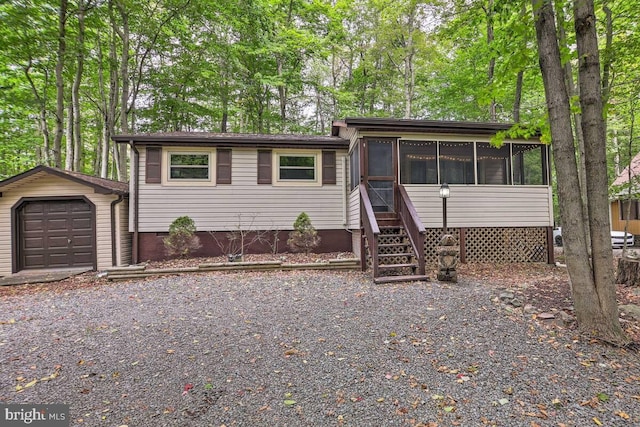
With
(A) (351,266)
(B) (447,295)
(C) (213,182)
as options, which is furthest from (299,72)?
(B) (447,295)

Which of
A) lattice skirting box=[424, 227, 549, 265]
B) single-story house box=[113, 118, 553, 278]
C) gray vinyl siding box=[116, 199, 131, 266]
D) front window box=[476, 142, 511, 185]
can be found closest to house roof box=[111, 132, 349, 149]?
single-story house box=[113, 118, 553, 278]

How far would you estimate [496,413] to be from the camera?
7.09 feet

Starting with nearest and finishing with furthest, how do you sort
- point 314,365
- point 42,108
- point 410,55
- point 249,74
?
point 314,365 → point 42,108 → point 410,55 → point 249,74

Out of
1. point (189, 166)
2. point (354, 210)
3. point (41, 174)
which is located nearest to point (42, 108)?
point (41, 174)

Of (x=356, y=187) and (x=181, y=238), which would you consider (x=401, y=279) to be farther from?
(x=181, y=238)

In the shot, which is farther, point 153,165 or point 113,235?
point 153,165

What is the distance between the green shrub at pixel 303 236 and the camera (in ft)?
29.0

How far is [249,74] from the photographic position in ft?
51.1

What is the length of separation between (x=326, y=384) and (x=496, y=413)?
1308 mm

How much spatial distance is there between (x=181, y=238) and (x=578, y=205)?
28.2 ft

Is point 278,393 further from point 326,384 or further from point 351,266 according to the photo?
point 351,266

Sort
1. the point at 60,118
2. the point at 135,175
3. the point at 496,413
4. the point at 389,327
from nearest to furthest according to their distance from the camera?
the point at 496,413 < the point at 389,327 < the point at 135,175 < the point at 60,118

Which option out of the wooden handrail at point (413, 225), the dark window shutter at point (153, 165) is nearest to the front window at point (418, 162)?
the wooden handrail at point (413, 225)

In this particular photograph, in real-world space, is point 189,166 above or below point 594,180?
above
